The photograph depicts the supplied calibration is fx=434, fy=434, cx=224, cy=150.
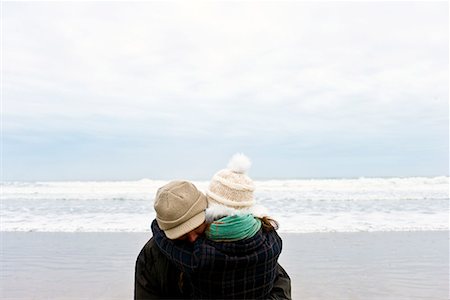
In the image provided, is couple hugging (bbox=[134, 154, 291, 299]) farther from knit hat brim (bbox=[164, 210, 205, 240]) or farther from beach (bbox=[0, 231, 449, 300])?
beach (bbox=[0, 231, 449, 300])

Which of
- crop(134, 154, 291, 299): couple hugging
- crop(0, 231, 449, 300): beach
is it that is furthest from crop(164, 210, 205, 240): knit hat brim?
crop(0, 231, 449, 300): beach

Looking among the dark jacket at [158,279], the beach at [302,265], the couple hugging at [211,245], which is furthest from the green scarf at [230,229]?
the beach at [302,265]

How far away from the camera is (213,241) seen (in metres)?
1.60

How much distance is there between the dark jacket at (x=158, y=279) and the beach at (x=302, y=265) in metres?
3.65

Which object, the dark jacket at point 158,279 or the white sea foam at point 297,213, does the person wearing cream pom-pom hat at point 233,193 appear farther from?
the white sea foam at point 297,213

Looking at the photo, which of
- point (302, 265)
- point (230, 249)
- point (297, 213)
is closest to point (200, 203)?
point (230, 249)

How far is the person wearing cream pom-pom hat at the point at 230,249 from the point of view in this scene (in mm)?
1573

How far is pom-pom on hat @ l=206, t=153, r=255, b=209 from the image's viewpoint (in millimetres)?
1681

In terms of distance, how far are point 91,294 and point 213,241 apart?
13.5 feet

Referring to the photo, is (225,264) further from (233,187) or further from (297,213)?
(297,213)

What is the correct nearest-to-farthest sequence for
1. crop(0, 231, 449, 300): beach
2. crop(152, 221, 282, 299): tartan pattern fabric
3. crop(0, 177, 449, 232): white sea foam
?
crop(152, 221, 282, 299): tartan pattern fabric, crop(0, 231, 449, 300): beach, crop(0, 177, 449, 232): white sea foam

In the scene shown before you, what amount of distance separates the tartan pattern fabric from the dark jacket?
72mm

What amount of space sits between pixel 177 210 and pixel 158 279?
13.7 inches

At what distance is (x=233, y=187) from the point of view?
169 cm
